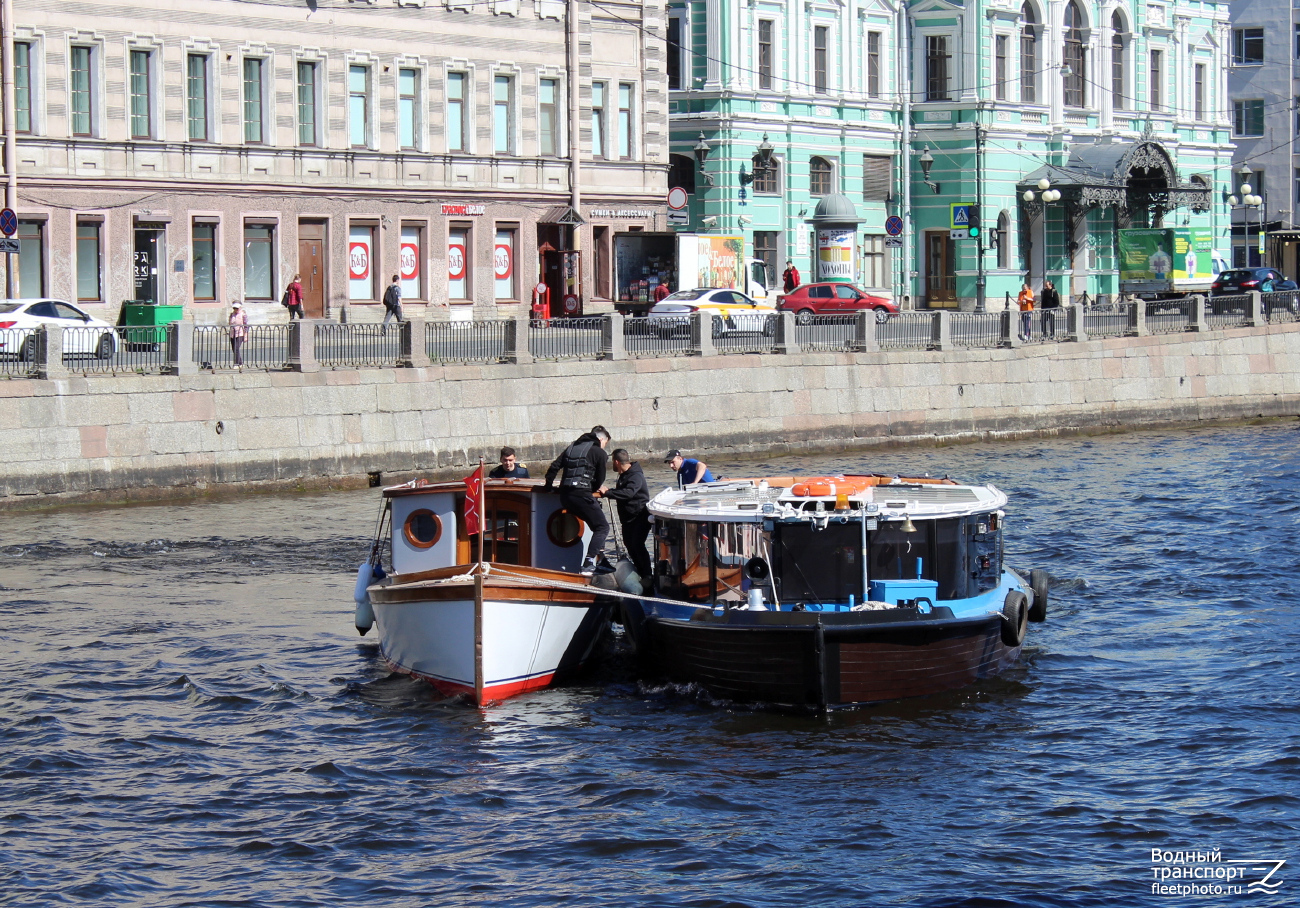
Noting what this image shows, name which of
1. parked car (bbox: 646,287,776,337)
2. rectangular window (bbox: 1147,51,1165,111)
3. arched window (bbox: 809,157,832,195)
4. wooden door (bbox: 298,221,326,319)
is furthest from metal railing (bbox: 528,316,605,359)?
rectangular window (bbox: 1147,51,1165,111)

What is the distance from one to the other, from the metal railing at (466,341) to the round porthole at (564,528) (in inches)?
500

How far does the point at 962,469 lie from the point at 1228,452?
263 inches

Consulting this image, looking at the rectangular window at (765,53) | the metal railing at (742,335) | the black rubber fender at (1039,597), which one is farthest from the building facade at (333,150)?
the black rubber fender at (1039,597)

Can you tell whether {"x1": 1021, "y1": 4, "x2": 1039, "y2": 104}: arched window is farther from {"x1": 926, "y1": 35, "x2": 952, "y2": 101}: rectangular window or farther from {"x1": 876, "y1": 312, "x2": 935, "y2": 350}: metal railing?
{"x1": 876, "y1": 312, "x2": 935, "y2": 350}: metal railing

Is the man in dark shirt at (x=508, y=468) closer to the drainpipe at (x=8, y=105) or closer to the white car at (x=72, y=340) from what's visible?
the white car at (x=72, y=340)

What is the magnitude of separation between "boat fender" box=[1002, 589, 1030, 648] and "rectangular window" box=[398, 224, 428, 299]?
27.4m

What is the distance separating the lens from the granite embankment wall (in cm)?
2675

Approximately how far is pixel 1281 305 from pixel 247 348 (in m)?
25.7

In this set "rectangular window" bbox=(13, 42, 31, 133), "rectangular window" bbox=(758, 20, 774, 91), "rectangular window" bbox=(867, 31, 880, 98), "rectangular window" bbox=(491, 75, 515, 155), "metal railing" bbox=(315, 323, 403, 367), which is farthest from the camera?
"rectangular window" bbox=(867, 31, 880, 98)

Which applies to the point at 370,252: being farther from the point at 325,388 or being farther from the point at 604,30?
the point at 325,388

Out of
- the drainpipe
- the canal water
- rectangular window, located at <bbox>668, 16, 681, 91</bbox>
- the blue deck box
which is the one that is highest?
rectangular window, located at <bbox>668, 16, 681, 91</bbox>

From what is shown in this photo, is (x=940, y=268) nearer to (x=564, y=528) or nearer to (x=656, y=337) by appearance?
(x=656, y=337)

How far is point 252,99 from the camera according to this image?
130 feet

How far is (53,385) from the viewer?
2625 centimetres
